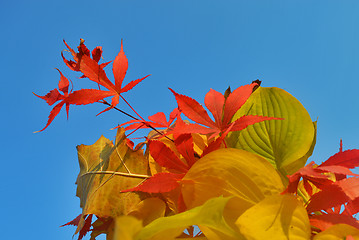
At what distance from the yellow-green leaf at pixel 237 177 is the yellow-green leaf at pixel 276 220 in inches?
1.1

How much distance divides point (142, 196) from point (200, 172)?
8cm

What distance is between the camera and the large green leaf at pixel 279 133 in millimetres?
344

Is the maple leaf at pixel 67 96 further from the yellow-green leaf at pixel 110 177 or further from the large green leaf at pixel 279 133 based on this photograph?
the large green leaf at pixel 279 133

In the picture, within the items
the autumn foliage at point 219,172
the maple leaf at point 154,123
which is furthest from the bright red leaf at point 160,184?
the maple leaf at point 154,123

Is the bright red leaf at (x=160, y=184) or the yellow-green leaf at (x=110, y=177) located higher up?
the yellow-green leaf at (x=110, y=177)

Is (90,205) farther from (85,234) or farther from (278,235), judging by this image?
(278,235)

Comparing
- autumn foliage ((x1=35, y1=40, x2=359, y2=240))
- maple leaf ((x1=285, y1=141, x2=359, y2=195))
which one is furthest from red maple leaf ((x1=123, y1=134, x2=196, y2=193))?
maple leaf ((x1=285, y1=141, x2=359, y2=195))

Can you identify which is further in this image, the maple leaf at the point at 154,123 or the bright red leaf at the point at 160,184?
the maple leaf at the point at 154,123

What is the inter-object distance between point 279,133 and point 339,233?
0.12m

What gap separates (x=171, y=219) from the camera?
23 cm

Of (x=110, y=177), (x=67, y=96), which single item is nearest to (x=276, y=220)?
(x=110, y=177)

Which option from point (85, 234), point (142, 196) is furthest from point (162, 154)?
point (85, 234)

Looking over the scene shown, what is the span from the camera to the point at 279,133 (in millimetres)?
355

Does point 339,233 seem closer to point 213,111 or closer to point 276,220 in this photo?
point 276,220
